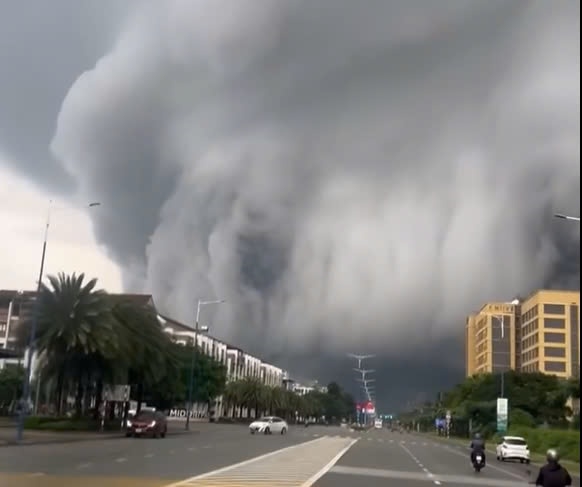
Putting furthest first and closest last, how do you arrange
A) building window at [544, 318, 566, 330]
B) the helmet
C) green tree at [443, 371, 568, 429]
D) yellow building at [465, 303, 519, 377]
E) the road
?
yellow building at [465, 303, 519, 377], building window at [544, 318, 566, 330], green tree at [443, 371, 568, 429], the road, the helmet

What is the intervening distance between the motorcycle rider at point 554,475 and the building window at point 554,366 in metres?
153

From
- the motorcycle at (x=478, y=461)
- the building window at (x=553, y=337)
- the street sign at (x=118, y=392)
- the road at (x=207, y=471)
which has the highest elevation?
the building window at (x=553, y=337)

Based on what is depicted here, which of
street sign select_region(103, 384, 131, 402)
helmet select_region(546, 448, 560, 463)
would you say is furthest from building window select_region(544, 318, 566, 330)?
helmet select_region(546, 448, 560, 463)

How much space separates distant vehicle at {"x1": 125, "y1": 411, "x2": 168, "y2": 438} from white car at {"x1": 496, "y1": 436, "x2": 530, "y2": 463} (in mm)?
22058

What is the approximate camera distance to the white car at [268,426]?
79.8 metres

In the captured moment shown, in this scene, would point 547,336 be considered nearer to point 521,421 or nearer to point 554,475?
point 521,421

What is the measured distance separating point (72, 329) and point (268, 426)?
32.5 metres

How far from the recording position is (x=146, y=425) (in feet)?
177

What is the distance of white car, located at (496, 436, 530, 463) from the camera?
4700 cm

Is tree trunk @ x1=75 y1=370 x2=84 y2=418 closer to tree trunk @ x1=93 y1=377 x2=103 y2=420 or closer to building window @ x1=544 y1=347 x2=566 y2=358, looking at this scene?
tree trunk @ x1=93 y1=377 x2=103 y2=420

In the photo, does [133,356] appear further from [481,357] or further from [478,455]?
[481,357]

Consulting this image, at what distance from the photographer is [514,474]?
34.8 m

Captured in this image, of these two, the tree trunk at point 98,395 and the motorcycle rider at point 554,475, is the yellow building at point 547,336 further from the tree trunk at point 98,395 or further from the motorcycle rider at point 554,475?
the motorcycle rider at point 554,475

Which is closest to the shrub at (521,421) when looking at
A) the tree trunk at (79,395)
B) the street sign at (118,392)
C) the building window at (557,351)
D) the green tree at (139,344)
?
the green tree at (139,344)
